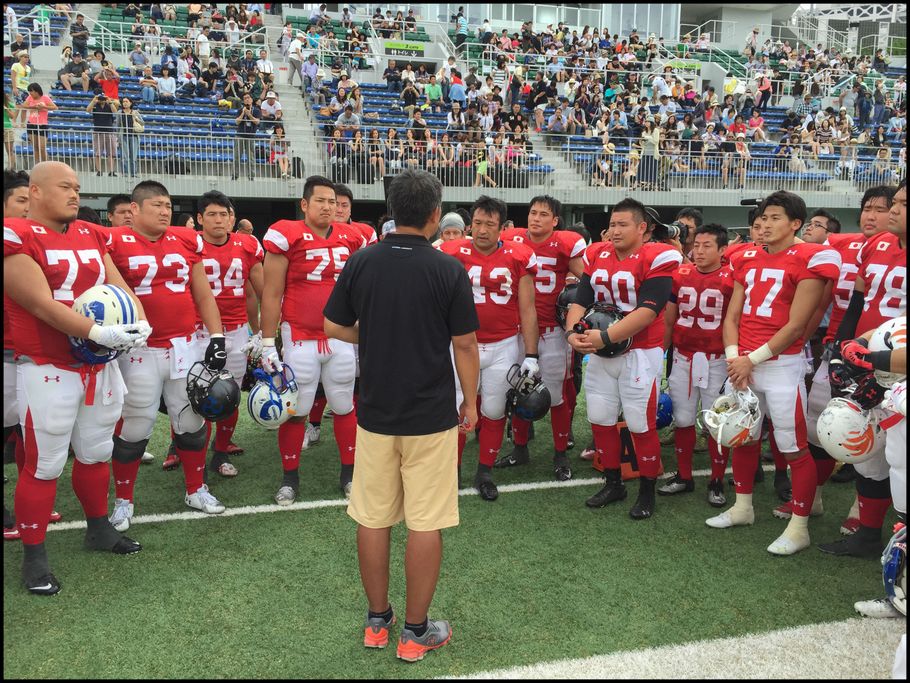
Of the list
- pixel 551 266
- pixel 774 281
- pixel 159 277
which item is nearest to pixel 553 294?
pixel 551 266

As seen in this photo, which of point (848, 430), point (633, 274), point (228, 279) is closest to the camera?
point (848, 430)

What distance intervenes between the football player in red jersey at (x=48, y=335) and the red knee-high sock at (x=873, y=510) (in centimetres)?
428

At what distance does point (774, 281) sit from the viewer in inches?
175

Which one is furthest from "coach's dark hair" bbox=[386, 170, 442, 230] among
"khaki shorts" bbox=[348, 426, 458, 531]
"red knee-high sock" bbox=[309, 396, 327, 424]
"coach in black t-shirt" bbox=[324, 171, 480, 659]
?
"red knee-high sock" bbox=[309, 396, 327, 424]

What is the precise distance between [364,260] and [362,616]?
1817 mm

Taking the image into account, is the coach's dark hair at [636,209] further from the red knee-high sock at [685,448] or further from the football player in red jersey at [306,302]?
the football player in red jersey at [306,302]

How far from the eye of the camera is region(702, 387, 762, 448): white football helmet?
4.36 metres

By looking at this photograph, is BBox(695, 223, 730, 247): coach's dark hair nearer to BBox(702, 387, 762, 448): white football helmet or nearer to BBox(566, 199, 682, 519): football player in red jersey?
BBox(566, 199, 682, 519): football player in red jersey

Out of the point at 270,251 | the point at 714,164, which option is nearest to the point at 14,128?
the point at 270,251

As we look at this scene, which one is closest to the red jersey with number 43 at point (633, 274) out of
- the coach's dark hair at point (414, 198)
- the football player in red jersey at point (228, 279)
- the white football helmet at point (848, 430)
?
the white football helmet at point (848, 430)

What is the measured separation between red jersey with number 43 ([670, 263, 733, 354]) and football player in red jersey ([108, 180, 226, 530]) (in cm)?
328

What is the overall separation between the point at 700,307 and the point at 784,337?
3.24 feet

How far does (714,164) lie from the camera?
62.0 feet

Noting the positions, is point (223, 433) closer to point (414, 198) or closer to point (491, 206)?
point (491, 206)
